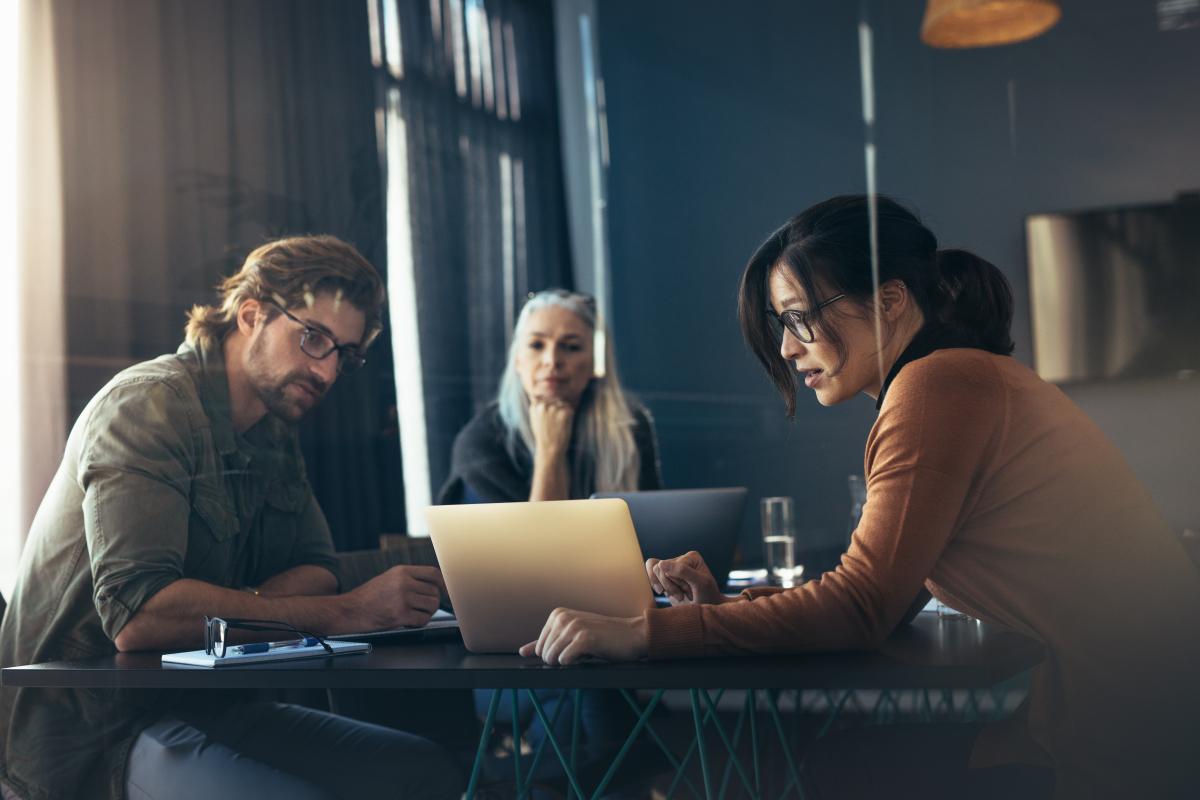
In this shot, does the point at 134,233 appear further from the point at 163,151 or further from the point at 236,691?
the point at 236,691

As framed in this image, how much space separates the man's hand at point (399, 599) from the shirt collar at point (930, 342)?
0.64 meters

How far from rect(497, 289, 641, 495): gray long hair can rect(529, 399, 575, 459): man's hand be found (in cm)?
2

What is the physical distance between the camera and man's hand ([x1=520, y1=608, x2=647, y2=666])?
1.12m

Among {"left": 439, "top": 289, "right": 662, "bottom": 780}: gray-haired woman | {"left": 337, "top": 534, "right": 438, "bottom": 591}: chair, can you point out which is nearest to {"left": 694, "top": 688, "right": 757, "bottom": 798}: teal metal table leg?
{"left": 337, "top": 534, "right": 438, "bottom": 591}: chair

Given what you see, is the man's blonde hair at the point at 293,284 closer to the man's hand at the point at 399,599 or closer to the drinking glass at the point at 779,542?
the man's hand at the point at 399,599

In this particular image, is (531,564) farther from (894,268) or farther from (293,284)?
(293,284)

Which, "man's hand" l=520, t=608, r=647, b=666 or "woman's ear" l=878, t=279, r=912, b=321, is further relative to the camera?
"woman's ear" l=878, t=279, r=912, b=321

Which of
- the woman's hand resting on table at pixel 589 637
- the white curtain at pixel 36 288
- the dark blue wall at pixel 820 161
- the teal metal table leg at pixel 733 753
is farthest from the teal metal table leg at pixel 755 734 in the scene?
the white curtain at pixel 36 288

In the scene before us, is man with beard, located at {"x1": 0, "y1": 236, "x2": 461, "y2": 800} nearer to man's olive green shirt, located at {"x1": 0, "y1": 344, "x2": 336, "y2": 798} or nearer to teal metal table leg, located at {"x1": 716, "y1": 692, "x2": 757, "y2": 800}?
man's olive green shirt, located at {"x1": 0, "y1": 344, "x2": 336, "y2": 798}

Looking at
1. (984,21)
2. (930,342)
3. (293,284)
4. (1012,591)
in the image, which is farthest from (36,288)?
(984,21)

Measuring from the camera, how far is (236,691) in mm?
1702

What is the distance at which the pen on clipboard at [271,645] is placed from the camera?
131 centimetres

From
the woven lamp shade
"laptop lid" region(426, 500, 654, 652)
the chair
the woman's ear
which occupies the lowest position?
the chair

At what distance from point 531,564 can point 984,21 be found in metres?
2.32
